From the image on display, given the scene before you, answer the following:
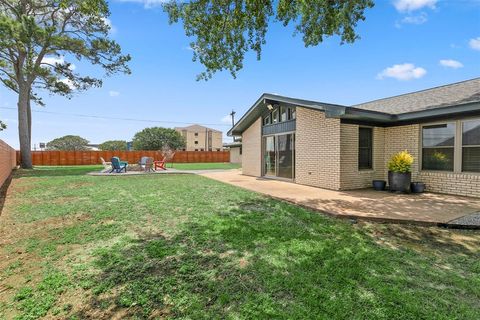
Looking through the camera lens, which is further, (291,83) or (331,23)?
(291,83)

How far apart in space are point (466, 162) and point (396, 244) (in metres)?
5.63

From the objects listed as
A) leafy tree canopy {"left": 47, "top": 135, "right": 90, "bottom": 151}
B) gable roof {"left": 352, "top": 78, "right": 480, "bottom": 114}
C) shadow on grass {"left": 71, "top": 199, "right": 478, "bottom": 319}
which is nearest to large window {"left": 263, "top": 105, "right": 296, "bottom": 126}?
gable roof {"left": 352, "top": 78, "right": 480, "bottom": 114}

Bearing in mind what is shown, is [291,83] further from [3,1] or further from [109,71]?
[3,1]

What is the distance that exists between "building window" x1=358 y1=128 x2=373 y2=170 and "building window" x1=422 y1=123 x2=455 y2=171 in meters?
1.58

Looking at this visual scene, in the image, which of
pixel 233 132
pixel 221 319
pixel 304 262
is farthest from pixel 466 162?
pixel 233 132

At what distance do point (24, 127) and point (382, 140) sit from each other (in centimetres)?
2324

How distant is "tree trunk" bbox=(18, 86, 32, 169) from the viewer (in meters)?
18.6

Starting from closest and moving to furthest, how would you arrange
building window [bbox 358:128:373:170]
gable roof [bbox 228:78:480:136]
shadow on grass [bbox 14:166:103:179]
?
gable roof [bbox 228:78:480:136] < building window [bbox 358:128:373:170] < shadow on grass [bbox 14:166:103:179]

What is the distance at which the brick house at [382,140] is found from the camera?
7469 mm

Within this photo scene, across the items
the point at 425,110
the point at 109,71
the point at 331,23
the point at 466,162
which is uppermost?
the point at 109,71

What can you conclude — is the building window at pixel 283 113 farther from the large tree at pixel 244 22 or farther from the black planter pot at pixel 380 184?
the black planter pot at pixel 380 184

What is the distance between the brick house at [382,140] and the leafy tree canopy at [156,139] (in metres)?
44.6

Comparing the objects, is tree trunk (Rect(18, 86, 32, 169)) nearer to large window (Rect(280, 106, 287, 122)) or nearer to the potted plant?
large window (Rect(280, 106, 287, 122))

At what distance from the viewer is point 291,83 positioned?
57.6ft
